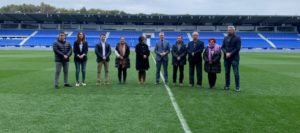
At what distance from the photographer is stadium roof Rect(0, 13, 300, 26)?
68.1m

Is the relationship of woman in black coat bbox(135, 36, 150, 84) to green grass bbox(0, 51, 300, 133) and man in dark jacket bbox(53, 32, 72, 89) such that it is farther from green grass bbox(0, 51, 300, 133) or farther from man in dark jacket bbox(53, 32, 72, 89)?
man in dark jacket bbox(53, 32, 72, 89)

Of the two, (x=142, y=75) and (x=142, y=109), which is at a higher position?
(x=142, y=75)

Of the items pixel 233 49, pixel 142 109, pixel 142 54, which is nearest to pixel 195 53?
pixel 233 49

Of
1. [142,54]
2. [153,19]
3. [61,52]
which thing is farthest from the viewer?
[153,19]

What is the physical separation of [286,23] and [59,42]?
2657 inches

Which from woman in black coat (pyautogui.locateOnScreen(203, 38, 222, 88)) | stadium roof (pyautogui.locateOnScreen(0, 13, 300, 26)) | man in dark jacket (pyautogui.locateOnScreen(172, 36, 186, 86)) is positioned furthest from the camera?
stadium roof (pyautogui.locateOnScreen(0, 13, 300, 26))

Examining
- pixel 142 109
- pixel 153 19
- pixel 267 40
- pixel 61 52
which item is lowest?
pixel 142 109

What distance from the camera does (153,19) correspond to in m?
71.2

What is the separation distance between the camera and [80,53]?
13.1 m

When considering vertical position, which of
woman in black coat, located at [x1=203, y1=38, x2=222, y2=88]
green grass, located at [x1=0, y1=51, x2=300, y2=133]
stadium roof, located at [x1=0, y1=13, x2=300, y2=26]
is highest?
stadium roof, located at [x1=0, y1=13, x2=300, y2=26]

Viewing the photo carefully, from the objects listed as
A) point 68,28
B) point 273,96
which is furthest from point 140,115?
point 68,28

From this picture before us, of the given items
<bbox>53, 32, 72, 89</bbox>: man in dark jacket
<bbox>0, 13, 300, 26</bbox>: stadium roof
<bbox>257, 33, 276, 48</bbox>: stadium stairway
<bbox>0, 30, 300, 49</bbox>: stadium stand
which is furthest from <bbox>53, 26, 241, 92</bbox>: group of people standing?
<bbox>257, 33, 276, 48</bbox>: stadium stairway

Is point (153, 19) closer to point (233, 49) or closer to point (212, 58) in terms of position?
point (212, 58)

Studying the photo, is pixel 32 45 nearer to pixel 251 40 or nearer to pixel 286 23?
pixel 251 40
